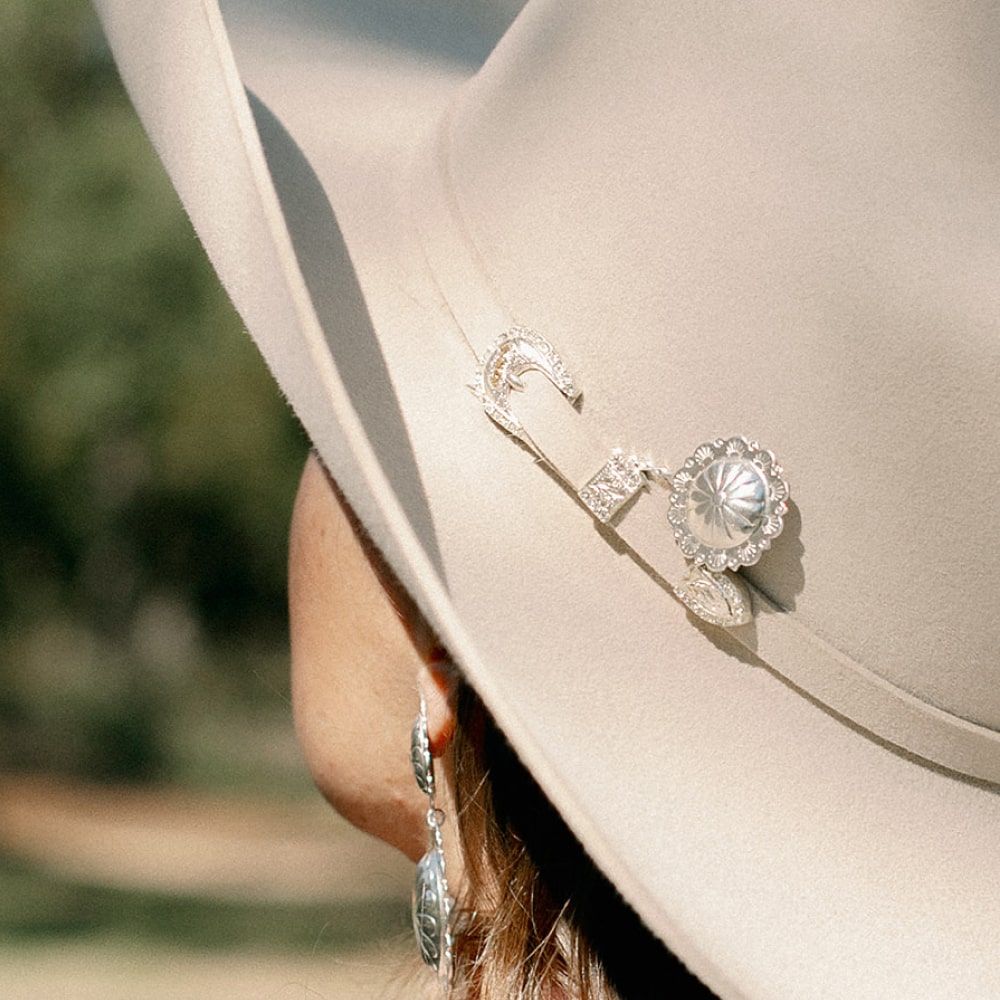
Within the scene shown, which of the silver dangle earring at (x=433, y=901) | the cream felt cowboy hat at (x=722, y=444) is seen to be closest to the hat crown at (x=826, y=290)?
the cream felt cowboy hat at (x=722, y=444)

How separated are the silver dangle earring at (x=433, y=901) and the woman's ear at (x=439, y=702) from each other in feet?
0.06

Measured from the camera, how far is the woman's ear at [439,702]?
4.39 ft

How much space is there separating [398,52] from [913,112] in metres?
0.96

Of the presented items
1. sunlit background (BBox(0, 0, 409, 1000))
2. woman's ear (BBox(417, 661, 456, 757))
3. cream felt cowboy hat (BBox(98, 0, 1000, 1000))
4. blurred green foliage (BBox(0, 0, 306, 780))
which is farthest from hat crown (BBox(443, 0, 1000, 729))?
blurred green foliage (BBox(0, 0, 306, 780))

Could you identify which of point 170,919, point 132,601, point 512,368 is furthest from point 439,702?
point 132,601

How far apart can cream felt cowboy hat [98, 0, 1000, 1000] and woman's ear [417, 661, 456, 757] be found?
0.15 metres

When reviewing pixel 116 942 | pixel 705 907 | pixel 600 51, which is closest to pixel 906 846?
pixel 705 907

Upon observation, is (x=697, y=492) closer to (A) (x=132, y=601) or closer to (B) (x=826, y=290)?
(B) (x=826, y=290)

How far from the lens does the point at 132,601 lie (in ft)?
63.2

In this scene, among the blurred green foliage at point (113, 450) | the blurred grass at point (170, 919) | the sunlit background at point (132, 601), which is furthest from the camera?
the blurred green foliage at point (113, 450)

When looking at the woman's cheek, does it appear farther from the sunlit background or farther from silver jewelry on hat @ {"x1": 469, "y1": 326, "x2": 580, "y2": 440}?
the sunlit background

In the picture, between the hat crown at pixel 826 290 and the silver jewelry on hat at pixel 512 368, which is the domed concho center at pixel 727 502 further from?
the silver jewelry on hat at pixel 512 368

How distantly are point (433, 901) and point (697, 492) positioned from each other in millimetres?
491

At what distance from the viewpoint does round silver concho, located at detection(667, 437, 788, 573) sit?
1171 millimetres
